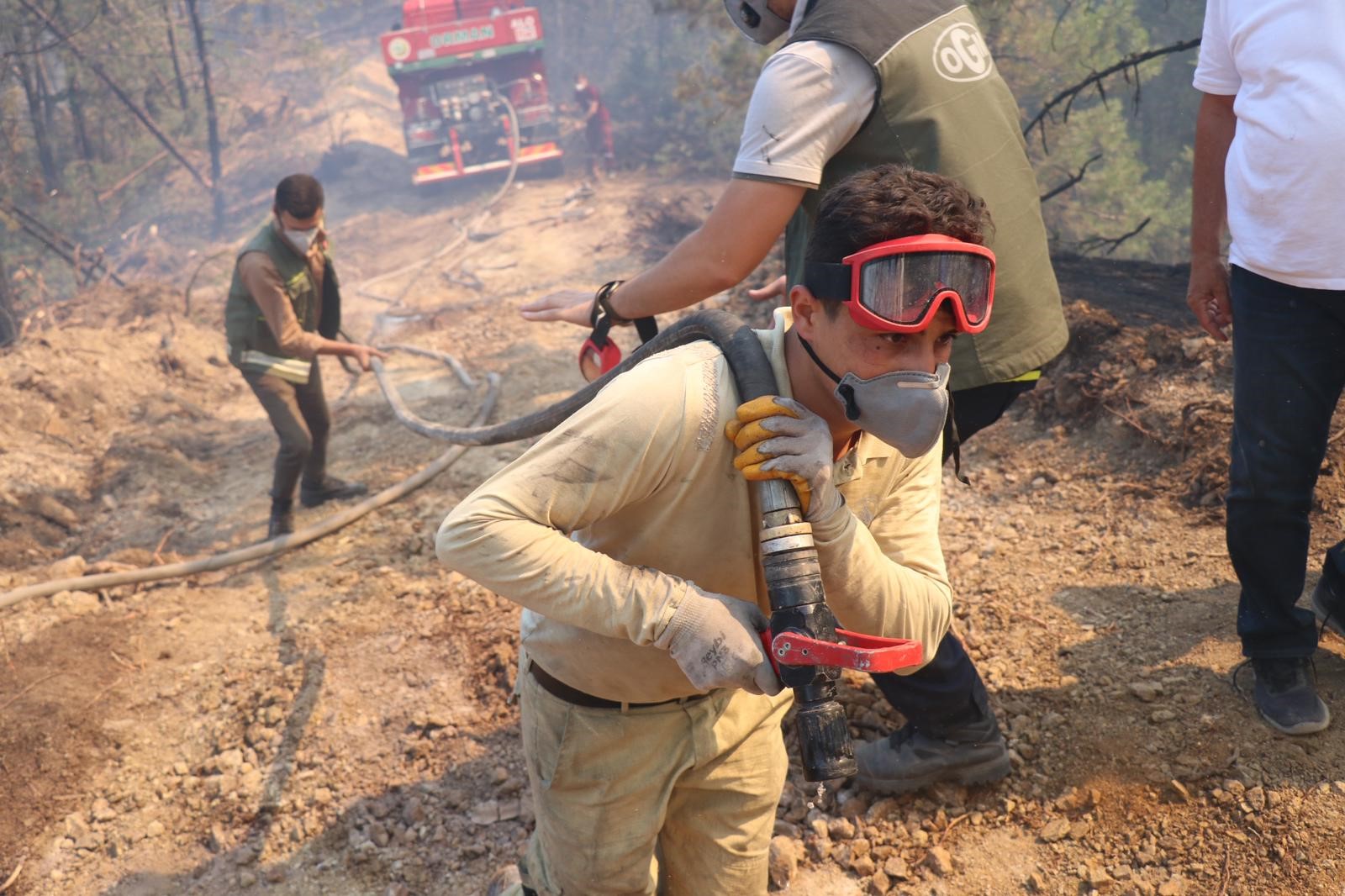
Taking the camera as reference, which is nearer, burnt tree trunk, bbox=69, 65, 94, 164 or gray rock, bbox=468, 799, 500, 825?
gray rock, bbox=468, 799, 500, 825

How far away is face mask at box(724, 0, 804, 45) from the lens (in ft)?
8.00

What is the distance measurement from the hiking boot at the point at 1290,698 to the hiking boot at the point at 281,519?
4.83 meters

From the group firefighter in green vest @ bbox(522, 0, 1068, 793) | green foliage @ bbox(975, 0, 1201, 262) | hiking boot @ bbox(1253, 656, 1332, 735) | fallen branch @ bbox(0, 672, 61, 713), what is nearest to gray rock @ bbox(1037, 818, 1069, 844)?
firefighter in green vest @ bbox(522, 0, 1068, 793)

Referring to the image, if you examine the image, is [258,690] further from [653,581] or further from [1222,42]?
[1222,42]

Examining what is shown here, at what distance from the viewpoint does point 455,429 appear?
3920 mm

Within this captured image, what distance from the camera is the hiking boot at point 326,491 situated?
585cm

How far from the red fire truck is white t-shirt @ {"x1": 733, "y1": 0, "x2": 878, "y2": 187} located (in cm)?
1481

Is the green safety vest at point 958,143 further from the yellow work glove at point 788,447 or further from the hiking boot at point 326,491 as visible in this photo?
the hiking boot at point 326,491

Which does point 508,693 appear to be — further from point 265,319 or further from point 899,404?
point 265,319

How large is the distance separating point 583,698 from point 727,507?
563 millimetres

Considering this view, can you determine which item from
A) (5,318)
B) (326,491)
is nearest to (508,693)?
(326,491)

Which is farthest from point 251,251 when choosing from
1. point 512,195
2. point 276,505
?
point 512,195

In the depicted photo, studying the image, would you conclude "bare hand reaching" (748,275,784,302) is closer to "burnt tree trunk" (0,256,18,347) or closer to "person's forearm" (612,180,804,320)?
"person's forearm" (612,180,804,320)

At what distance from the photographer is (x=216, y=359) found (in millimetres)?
9125
